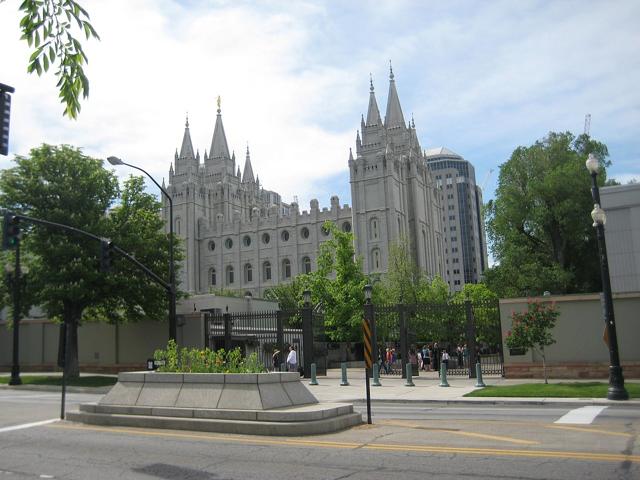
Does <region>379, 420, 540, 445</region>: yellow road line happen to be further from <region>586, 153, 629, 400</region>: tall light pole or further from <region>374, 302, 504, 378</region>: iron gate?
<region>374, 302, 504, 378</region>: iron gate

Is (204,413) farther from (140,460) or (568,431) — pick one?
(568,431)

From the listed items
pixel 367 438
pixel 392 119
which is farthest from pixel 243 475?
pixel 392 119

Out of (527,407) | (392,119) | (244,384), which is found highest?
(392,119)

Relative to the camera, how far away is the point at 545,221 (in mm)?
44344

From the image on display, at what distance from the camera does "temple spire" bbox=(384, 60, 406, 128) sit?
95.4 metres

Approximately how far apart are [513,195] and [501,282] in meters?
6.37

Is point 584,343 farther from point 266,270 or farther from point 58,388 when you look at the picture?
point 266,270

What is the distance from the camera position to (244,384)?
11781 mm

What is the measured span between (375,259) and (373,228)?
4547mm

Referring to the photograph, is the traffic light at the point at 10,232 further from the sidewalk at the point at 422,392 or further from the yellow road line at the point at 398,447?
the yellow road line at the point at 398,447

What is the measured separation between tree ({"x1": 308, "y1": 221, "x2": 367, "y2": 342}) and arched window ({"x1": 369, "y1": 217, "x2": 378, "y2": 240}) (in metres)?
44.6

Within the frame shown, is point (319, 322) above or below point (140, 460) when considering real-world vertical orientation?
above

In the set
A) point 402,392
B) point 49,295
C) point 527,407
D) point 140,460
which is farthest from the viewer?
point 49,295

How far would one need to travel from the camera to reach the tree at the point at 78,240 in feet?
92.2
